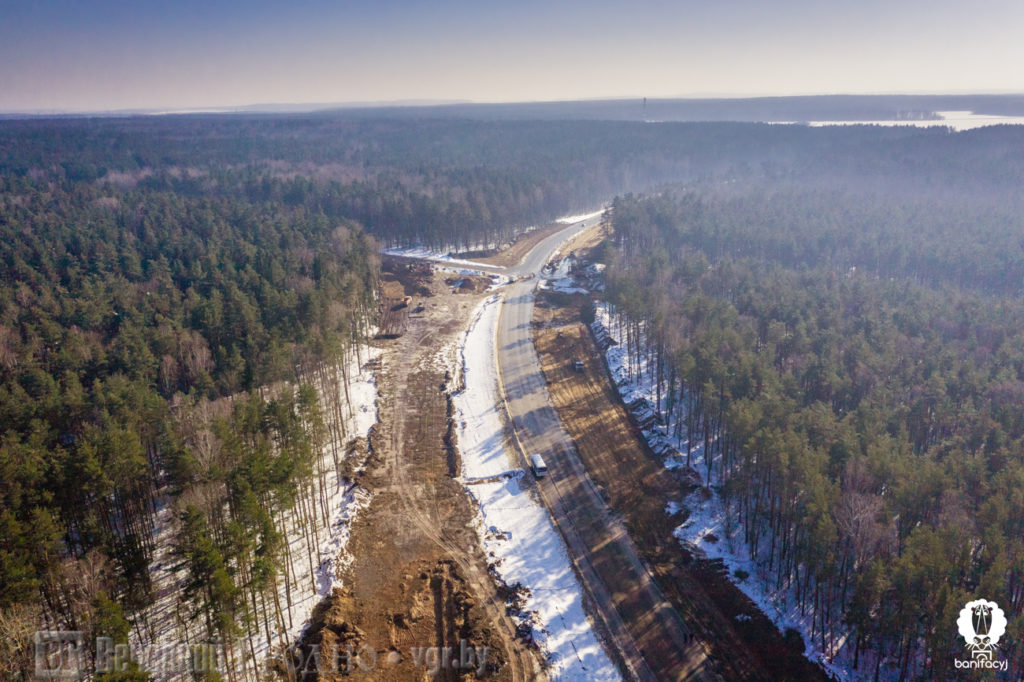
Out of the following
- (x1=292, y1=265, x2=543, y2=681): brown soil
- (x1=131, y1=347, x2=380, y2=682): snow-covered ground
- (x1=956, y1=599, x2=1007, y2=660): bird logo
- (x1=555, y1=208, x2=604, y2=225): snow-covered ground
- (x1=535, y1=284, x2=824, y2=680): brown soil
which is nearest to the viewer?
(x1=956, y1=599, x2=1007, y2=660): bird logo

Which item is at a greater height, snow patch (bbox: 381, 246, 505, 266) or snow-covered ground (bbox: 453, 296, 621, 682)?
snow patch (bbox: 381, 246, 505, 266)

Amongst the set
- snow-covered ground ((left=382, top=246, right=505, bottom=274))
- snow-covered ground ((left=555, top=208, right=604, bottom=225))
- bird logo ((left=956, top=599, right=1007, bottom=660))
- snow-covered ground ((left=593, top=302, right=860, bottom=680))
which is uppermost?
snow-covered ground ((left=555, top=208, right=604, bottom=225))

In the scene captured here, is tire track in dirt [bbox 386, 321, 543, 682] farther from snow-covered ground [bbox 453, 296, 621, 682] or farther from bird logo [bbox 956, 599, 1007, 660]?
bird logo [bbox 956, 599, 1007, 660]

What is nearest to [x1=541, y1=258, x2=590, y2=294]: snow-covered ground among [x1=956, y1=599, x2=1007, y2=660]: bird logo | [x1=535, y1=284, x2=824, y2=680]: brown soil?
[x1=535, y1=284, x2=824, y2=680]: brown soil

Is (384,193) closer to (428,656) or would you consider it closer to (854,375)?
(854,375)

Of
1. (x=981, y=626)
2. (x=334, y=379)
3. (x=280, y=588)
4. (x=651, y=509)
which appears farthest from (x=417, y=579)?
(x=981, y=626)

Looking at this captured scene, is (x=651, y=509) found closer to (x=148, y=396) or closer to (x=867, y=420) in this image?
(x=867, y=420)

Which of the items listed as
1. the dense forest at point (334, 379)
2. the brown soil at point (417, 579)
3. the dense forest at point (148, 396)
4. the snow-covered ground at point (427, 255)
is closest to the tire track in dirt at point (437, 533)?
the brown soil at point (417, 579)
